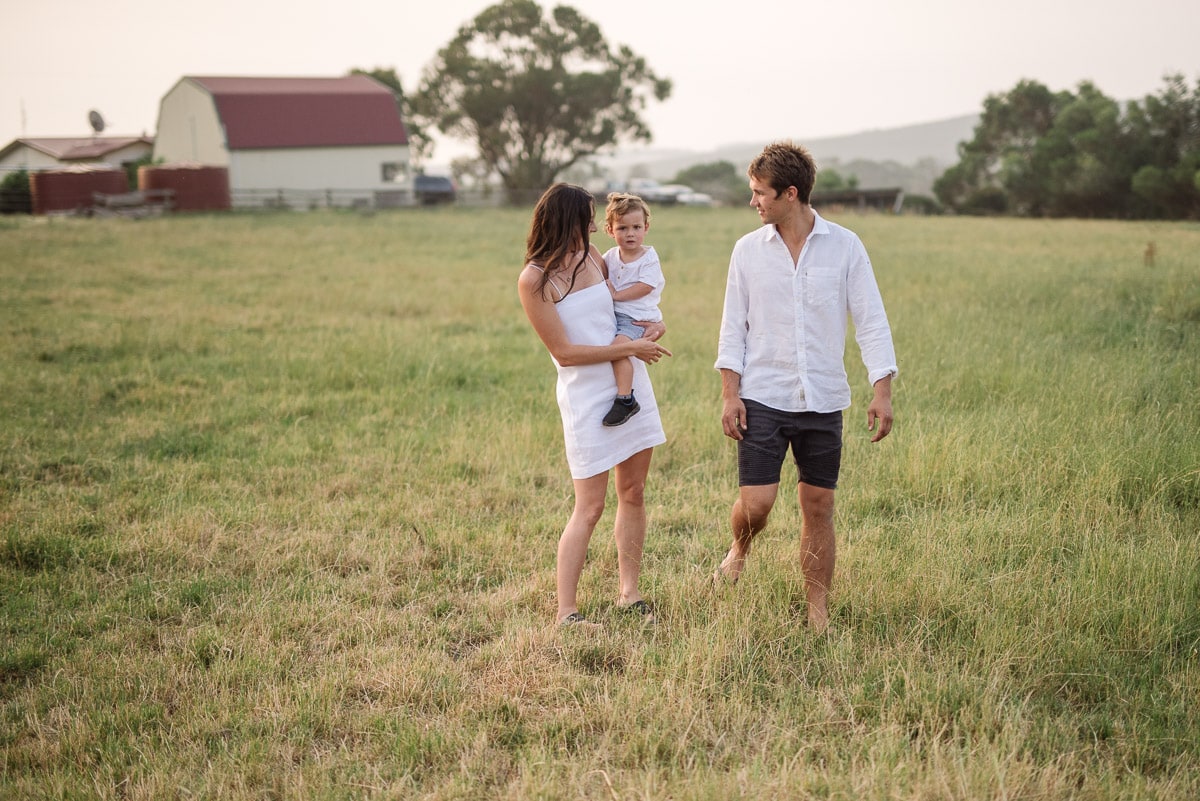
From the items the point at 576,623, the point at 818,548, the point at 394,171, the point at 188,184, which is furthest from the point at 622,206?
the point at 394,171

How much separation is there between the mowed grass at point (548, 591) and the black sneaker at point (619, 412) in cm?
98

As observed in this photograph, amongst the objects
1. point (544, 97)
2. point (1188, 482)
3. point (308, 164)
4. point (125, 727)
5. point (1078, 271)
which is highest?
point (544, 97)

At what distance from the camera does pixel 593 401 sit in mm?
4309

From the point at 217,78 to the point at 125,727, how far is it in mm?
53849

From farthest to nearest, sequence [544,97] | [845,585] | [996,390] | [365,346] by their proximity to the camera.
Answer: [544,97]
[365,346]
[996,390]
[845,585]

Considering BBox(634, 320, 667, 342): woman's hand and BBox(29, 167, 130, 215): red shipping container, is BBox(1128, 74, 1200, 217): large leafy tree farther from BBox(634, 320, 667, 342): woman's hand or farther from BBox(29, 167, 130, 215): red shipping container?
BBox(29, 167, 130, 215): red shipping container

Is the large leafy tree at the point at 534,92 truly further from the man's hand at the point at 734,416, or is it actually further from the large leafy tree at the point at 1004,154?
the man's hand at the point at 734,416

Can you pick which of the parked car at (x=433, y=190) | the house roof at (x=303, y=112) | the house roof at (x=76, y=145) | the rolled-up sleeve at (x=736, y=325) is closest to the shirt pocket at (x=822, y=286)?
the rolled-up sleeve at (x=736, y=325)

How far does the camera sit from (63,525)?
19.2ft

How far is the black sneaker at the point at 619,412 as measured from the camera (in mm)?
4234

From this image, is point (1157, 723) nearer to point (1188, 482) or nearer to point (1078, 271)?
point (1188, 482)

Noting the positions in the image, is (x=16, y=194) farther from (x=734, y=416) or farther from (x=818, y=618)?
(x=818, y=618)

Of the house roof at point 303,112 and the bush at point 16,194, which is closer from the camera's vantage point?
the bush at point 16,194

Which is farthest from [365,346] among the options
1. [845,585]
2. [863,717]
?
[863,717]
